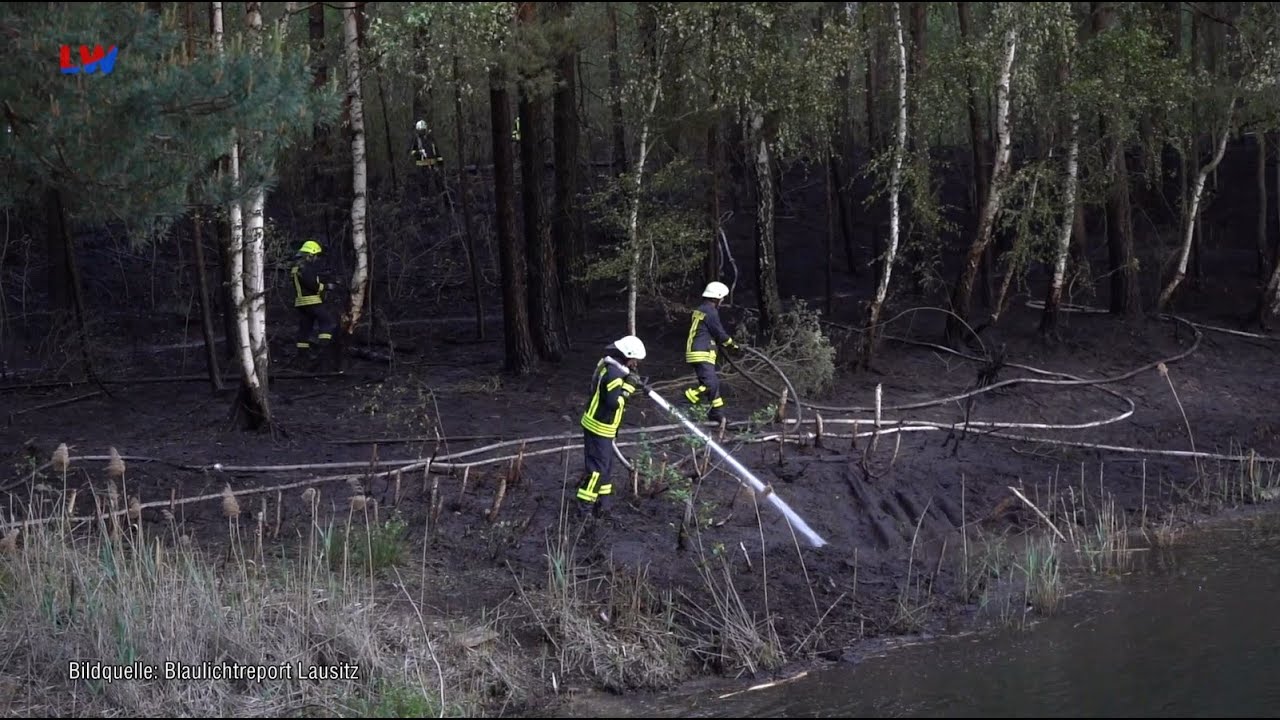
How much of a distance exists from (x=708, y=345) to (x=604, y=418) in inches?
150

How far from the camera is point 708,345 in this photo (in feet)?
51.2

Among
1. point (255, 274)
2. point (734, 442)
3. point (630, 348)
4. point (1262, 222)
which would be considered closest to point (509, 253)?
point (255, 274)

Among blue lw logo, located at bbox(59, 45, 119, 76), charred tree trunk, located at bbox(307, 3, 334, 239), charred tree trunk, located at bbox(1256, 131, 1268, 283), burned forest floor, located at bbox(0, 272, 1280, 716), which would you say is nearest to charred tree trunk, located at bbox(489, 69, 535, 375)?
burned forest floor, located at bbox(0, 272, 1280, 716)

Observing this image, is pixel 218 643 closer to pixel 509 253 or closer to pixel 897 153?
pixel 509 253

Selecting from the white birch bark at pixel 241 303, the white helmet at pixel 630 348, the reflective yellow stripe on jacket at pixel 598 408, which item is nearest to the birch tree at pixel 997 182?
the white helmet at pixel 630 348

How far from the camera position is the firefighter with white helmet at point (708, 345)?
15.3 m

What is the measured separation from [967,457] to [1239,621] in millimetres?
4504

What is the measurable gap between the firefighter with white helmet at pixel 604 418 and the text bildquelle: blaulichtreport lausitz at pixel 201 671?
3.74 m

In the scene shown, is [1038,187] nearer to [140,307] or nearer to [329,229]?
[329,229]

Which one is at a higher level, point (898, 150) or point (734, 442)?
point (898, 150)

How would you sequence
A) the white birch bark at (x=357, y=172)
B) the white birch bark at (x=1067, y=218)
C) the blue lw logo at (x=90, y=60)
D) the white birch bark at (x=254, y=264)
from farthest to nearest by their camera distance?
the white birch bark at (x=1067, y=218) → the white birch bark at (x=357, y=172) → the white birch bark at (x=254, y=264) → the blue lw logo at (x=90, y=60)

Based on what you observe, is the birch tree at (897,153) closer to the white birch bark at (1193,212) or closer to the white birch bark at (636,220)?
the white birch bark at (636,220)

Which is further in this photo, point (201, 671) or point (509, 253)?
point (509, 253)

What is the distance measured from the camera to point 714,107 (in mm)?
16625
